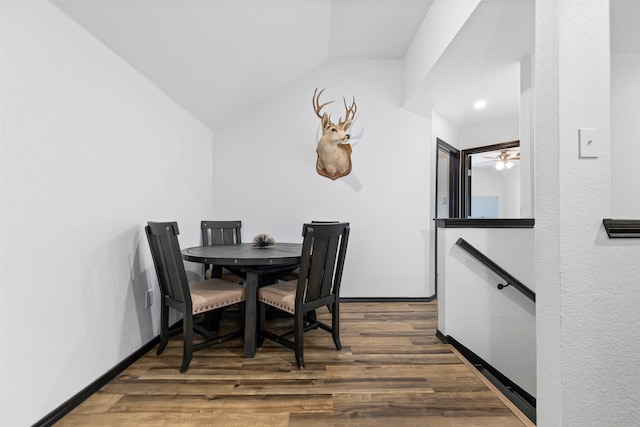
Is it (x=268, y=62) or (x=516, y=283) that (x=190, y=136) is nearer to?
(x=268, y=62)

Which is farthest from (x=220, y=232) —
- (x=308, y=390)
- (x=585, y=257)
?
(x=585, y=257)

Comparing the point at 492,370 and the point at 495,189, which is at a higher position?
the point at 495,189

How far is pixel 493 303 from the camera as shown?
2227 mm

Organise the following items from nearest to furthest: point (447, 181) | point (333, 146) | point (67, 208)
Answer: point (67, 208) → point (333, 146) → point (447, 181)

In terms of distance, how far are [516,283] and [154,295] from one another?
109 inches

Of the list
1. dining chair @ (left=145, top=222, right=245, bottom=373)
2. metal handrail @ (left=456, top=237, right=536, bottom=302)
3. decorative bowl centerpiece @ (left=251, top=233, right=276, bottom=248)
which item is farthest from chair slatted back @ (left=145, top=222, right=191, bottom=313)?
metal handrail @ (left=456, top=237, right=536, bottom=302)

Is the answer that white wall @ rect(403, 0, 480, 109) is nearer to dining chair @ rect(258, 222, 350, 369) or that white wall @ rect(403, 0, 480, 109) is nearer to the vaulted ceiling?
the vaulted ceiling

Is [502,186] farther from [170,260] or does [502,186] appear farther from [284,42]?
[170,260]

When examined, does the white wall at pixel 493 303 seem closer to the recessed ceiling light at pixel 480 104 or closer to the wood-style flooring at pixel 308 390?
the wood-style flooring at pixel 308 390

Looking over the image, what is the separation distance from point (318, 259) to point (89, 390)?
1511 millimetres

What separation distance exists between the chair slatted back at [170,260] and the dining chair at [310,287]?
0.55 metres

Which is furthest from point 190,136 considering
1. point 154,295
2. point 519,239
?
point 519,239

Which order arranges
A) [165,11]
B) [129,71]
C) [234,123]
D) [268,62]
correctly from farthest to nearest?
[234,123] → [268,62] → [129,71] → [165,11]

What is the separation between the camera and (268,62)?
2.86 m
